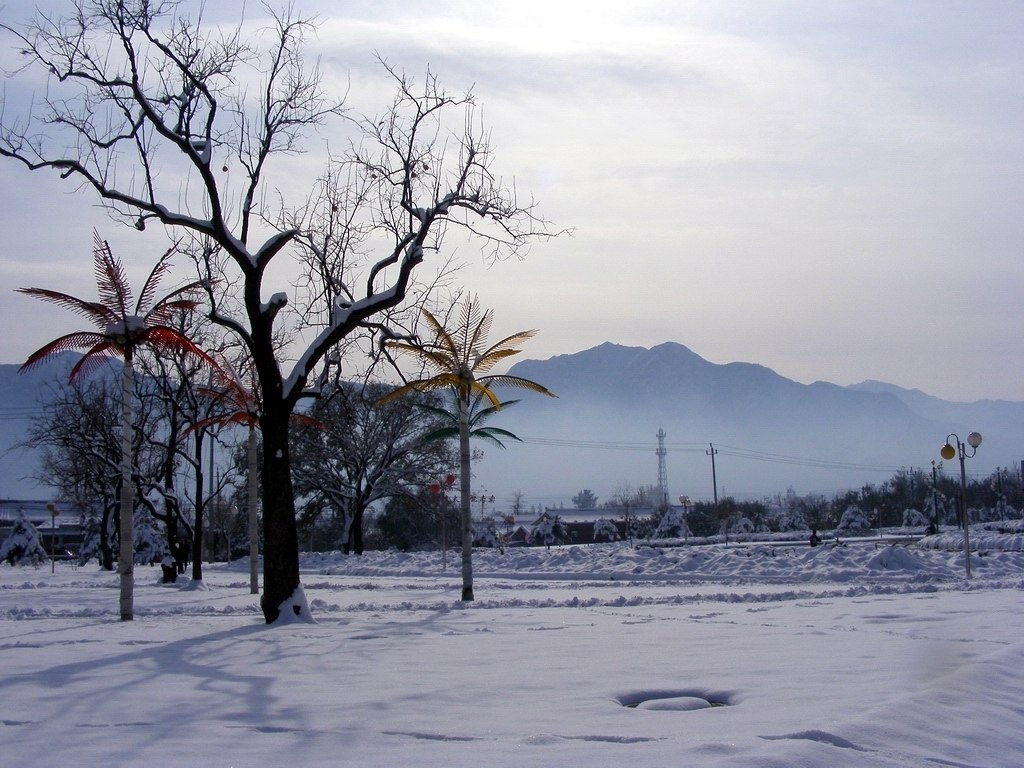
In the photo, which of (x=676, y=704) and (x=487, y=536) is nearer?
(x=676, y=704)

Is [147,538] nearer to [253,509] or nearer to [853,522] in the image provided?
[253,509]

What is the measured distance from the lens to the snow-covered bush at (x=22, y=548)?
51.5 m

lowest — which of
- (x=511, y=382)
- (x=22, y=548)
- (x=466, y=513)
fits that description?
(x=22, y=548)

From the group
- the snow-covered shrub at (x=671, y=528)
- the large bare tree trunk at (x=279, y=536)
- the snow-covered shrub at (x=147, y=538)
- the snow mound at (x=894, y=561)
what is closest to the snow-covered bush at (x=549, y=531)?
the snow-covered shrub at (x=671, y=528)

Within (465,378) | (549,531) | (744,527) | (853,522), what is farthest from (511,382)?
(744,527)

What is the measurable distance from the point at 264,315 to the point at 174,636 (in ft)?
16.4

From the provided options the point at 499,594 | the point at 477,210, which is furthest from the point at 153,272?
the point at 499,594

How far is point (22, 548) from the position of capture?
5219 cm

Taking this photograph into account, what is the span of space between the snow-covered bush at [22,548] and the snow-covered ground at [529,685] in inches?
1455

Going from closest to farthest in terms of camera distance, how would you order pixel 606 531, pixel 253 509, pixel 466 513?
pixel 466 513 < pixel 253 509 < pixel 606 531

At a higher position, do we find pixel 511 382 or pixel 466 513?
pixel 511 382

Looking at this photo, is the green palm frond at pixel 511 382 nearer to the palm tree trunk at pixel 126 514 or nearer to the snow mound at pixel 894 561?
the palm tree trunk at pixel 126 514

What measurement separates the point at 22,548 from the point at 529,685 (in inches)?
1989

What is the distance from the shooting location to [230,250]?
15.6 metres
